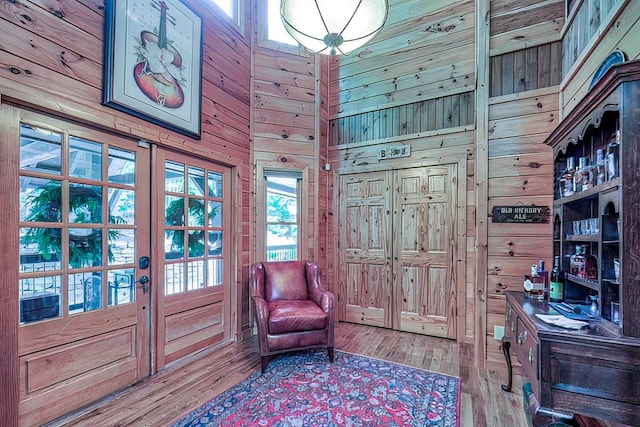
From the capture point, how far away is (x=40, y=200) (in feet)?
6.51

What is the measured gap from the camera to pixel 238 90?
3.53m

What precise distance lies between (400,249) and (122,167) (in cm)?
300

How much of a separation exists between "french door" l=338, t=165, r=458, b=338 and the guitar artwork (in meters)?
2.28

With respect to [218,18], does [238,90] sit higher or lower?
lower

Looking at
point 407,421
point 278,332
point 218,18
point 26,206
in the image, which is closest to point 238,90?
point 218,18

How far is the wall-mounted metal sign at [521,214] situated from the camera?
2.64 m

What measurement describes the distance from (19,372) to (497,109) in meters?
4.02

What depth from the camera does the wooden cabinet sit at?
1.36 meters

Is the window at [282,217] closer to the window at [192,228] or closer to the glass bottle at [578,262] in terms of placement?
the window at [192,228]

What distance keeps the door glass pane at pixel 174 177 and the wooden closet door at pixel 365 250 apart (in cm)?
207

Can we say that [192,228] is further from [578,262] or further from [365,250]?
[578,262]

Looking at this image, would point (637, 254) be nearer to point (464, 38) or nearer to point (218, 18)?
point (464, 38)

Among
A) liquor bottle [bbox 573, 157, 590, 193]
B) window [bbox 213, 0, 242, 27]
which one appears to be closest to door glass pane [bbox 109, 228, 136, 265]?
window [bbox 213, 0, 242, 27]

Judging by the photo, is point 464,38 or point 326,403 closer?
point 326,403
